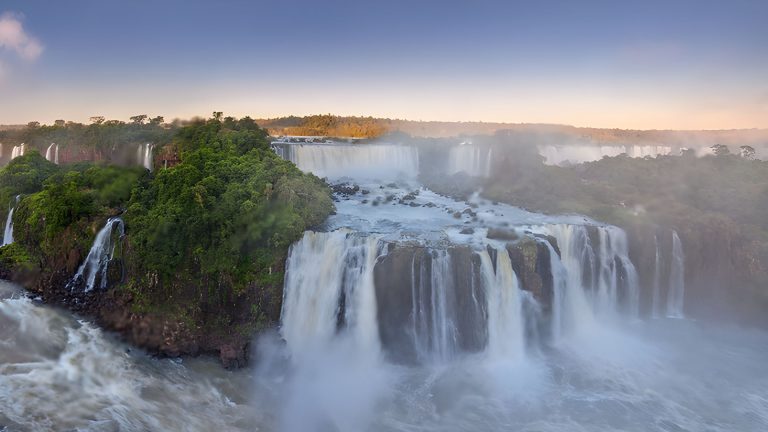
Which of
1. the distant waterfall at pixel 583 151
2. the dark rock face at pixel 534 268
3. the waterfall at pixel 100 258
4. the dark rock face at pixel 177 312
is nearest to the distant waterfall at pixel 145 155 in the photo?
the waterfall at pixel 100 258

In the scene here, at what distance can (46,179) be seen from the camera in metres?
24.0

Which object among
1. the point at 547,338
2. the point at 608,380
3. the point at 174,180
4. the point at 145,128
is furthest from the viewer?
the point at 145,128

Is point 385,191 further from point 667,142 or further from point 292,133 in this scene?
point 667,142

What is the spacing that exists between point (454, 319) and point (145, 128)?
89.4 feet

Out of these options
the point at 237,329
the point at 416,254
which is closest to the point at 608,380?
the point at 416,254

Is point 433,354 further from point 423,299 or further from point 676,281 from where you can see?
point 676,281

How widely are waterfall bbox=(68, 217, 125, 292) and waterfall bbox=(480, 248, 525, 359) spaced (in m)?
14.4

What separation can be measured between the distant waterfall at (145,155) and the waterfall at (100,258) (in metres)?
9.74

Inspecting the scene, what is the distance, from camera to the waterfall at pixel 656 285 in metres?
19.1

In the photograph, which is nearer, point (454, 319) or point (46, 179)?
point (454, 319)

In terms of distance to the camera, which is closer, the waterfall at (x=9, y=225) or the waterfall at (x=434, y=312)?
the waterfall at (x=434, y=312)

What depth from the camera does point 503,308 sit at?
52.0 ft

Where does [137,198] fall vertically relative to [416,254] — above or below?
above

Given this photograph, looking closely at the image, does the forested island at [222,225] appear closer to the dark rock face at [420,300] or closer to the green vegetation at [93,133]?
the green vegetation at [93,133]
